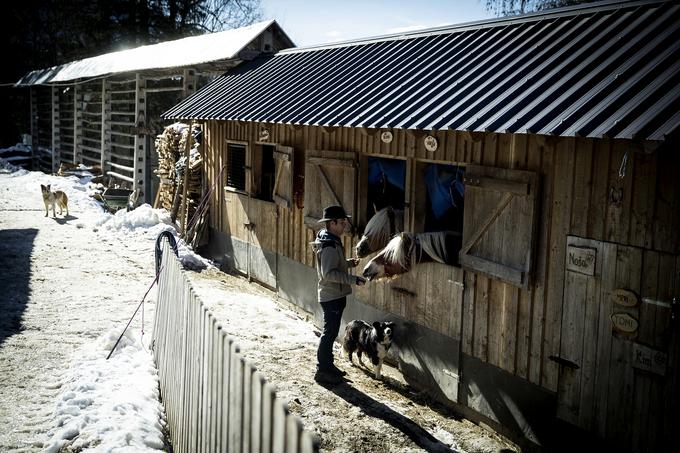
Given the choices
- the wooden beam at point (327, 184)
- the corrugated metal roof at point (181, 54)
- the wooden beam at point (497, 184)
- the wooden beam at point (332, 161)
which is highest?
the corrugated metal roof at point (181, 54)

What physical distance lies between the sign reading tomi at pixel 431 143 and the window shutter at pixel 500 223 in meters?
0.60

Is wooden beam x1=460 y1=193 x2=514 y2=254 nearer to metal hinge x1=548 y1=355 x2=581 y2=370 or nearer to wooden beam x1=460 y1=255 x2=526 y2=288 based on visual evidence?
wooden beam x1=460 y1=255 x2=526 y2=288

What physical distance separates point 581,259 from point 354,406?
313cm

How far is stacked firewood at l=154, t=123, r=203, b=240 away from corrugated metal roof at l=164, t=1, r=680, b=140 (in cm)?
482

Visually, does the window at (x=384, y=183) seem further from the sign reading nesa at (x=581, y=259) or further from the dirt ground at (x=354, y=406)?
the sign reading nesa at (x=581, y=259)

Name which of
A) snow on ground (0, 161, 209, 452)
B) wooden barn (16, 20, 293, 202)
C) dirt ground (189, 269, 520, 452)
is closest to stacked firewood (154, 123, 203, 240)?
snow on ground (0, 161, 209, 452)

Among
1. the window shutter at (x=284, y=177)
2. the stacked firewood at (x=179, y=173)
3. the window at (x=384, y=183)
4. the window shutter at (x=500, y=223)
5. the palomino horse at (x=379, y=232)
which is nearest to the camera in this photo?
the window shutter at (x=500, y=223)

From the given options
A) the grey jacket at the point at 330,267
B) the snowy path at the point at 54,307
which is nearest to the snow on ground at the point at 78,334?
the snowy path at the point at 54,307

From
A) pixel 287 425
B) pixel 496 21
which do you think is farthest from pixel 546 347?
pixel 496 21

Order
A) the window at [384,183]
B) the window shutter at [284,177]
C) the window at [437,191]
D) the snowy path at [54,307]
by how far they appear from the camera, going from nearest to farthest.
Result: the snowy path at [54,307] → the window at [437,191] → the window at [384,183] → the window shutter at [284,177]

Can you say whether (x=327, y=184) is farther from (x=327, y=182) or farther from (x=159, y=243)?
(x=159, y=243)

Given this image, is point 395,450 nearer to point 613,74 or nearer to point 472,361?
point 472,361

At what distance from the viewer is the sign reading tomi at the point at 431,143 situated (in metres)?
Result: 7.23

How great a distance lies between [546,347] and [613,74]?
2.72 m
